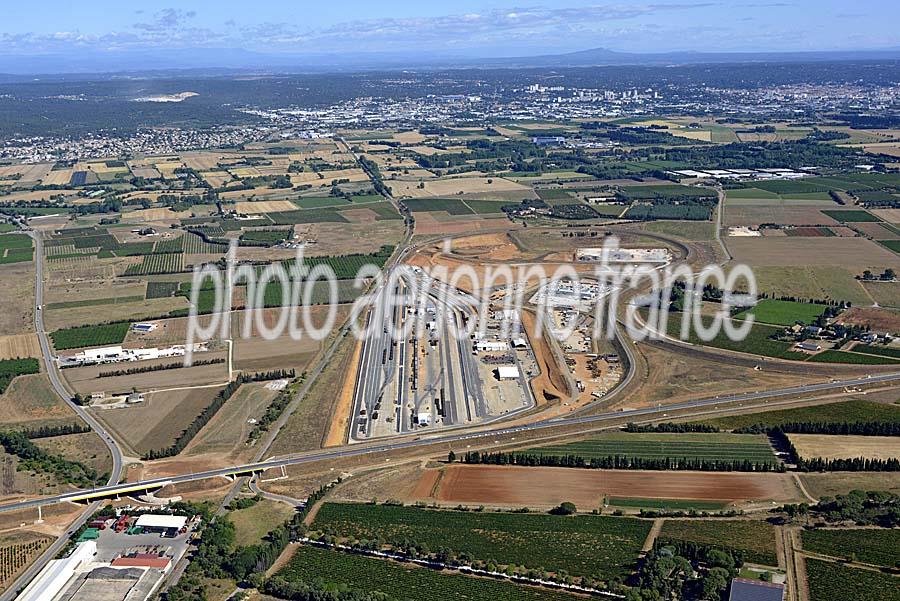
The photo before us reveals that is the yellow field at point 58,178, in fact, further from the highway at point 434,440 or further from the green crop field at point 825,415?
the green crop field at point 825,415

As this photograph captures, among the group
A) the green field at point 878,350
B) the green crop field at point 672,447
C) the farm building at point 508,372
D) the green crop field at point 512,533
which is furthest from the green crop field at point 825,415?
the green crop field at point 512,533

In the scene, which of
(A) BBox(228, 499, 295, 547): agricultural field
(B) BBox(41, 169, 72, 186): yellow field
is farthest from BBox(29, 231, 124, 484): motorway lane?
(B) BBox(41, 169, 72, 186): yellow field

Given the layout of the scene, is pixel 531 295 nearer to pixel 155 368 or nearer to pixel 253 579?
pixel 155 368

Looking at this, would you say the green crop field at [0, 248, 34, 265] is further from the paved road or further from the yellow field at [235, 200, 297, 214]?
the yellow field at [235, 200, 297, 214]

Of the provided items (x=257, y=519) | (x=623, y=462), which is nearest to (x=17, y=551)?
(x=257, y=519)

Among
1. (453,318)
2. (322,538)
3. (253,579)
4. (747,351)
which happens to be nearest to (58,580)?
(253,579)
